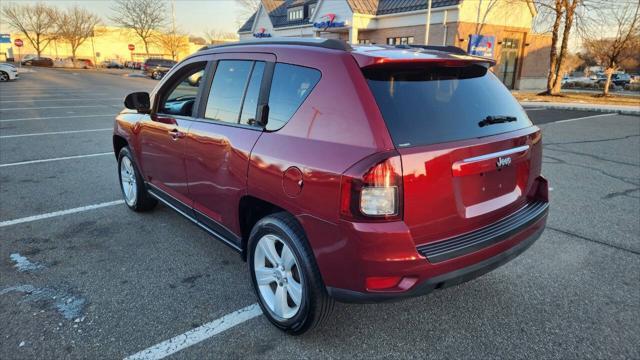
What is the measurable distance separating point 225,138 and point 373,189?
1.36m

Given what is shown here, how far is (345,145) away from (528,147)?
54.8 inches

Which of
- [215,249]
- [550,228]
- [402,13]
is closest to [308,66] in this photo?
[215,249]

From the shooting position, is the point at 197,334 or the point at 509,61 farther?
the point at 509,61

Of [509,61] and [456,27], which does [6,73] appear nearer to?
[456,27]

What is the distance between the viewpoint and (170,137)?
371 centimetres

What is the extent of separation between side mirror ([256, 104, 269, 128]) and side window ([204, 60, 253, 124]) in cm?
29

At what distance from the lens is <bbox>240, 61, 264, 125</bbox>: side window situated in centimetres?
289

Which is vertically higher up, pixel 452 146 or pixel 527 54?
pixel 527 54

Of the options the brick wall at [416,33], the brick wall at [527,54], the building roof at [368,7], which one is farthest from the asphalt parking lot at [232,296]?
the brick wall at [527,54]

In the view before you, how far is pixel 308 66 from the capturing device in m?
2.57

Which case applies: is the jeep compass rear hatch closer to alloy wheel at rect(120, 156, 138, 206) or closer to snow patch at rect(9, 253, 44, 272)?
snow patch at rect(9, 253, 44, 272)

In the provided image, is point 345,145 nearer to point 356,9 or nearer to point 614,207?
point 614,207

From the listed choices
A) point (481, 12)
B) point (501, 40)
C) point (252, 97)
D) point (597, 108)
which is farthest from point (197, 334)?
point (501, 40)

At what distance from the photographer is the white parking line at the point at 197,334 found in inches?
98.3
